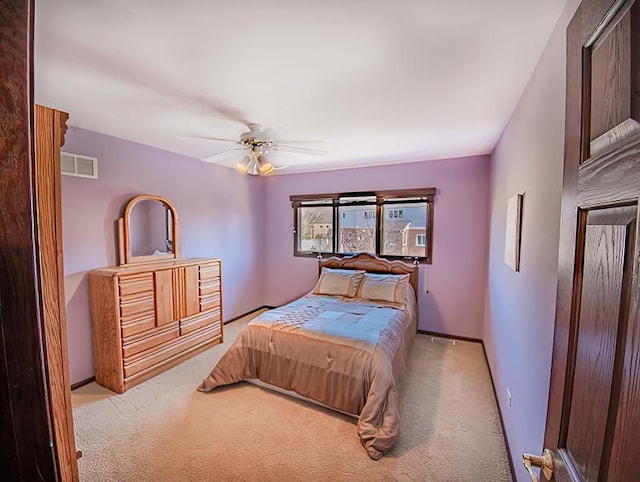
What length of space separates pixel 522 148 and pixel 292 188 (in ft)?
11.2

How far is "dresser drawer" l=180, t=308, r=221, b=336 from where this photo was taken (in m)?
3.22

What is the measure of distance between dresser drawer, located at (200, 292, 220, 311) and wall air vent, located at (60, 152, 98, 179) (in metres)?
1.70

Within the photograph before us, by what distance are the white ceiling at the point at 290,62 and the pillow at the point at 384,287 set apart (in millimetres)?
1833

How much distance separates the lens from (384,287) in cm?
359

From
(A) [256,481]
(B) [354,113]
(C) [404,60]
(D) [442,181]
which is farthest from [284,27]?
(D) [442,181]

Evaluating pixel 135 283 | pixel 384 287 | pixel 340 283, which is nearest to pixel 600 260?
pixel 384 287

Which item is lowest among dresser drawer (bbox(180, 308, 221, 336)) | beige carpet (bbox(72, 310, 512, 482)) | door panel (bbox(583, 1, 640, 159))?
beige carpet (bbox(72, 310, 512, 482))

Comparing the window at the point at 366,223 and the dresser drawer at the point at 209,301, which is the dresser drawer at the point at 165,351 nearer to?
the dresser drawer at the point at 209,301

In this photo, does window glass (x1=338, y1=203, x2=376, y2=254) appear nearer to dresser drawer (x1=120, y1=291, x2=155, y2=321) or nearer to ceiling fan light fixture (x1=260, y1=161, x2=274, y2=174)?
ceiling fan light fixture (x1=260, y1=161, x2=274, y2=174)

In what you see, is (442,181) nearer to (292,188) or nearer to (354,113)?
(354,113)

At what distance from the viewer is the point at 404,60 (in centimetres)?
156

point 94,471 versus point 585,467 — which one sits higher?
point 585,467

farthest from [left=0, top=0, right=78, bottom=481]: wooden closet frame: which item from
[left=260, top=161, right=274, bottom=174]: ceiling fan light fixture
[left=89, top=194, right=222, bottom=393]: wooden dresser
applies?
[left=89, top=194, right=222, bottom=393]: wooden dresser

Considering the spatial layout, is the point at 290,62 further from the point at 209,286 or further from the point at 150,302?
the point at 209,286
